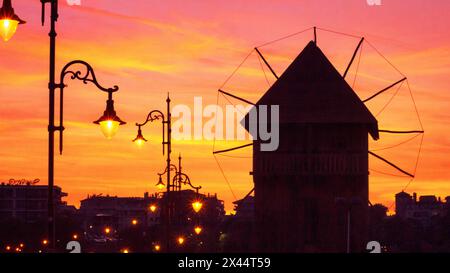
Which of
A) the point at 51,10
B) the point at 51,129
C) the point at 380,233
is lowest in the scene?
the point at 380,233

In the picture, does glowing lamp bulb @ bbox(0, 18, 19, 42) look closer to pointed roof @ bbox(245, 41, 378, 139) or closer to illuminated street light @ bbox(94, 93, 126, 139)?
illuminated street light @ bbox(94, 93, 126, 139)

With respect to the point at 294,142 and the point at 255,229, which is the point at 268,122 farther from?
the point at 255,229

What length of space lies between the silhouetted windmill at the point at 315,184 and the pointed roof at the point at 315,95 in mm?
118

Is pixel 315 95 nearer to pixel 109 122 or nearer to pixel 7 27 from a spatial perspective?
pixel 109 122

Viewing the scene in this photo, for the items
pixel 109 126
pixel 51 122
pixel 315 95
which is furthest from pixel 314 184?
pixel 51 122

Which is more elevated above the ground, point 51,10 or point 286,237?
point 51,10

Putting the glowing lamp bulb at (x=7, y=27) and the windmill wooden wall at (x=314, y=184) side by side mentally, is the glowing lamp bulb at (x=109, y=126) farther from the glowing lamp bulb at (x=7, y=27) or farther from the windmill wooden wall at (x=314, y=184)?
the windmill wooden wall at (x=314, y=184)

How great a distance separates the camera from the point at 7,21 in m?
18.7

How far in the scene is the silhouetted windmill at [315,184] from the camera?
58.1 meters

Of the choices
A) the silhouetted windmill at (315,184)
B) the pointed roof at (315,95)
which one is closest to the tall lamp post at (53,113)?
the silhouetted windmill at (315,184)

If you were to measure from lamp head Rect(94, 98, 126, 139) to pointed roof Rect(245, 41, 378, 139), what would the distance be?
132 feet

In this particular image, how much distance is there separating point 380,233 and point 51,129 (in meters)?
183

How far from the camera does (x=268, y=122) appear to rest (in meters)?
62.4
